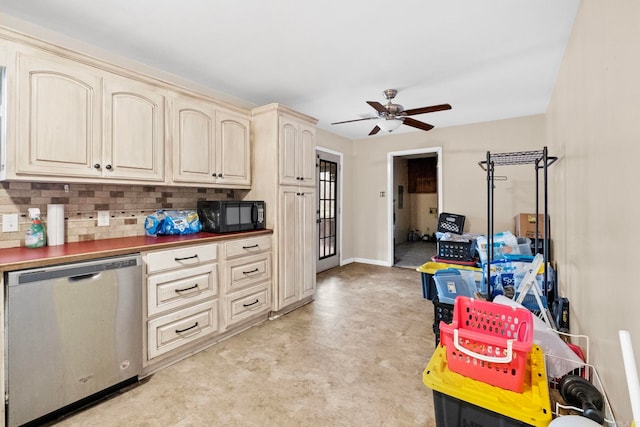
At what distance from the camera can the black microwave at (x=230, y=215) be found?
2744mm

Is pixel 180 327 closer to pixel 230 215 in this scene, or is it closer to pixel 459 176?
pixel 230 215

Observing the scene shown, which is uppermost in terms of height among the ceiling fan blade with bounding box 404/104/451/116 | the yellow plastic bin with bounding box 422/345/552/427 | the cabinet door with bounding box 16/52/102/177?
the ceiling fan blade with bounding box 404/104/451/116

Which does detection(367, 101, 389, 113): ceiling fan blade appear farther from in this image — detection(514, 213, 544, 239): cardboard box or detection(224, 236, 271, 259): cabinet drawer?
detection(514, 213, 544, 239): cardboard box

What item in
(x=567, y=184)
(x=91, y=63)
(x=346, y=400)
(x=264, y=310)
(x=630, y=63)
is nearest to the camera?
(x=630, y=63)

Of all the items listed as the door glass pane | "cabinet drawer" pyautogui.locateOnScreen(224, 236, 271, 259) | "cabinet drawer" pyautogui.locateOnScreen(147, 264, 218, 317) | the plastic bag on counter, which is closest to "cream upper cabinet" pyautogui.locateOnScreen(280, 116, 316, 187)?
"cabinet drawer" pyautogui.locateOnScreen(224, 236, 271, 259)

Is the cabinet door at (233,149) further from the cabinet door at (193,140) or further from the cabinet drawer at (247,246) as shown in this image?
the cabinet drawer at (247,246)

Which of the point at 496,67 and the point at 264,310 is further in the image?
the point at 264,310

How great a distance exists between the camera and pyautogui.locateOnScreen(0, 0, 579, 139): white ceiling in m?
1.94

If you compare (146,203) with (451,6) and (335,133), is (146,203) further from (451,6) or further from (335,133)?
(335,133)

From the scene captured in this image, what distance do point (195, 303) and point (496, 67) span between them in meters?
3.45

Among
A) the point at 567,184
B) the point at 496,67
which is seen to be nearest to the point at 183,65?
the point at 496,67

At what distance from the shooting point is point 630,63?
3.63 feet

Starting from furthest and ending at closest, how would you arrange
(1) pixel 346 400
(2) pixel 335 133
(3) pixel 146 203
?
(2) pixel 335 133 < (3) pixel 146 203 < (1) pixel 346 400

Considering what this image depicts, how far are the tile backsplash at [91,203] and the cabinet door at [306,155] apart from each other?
3.86ft
